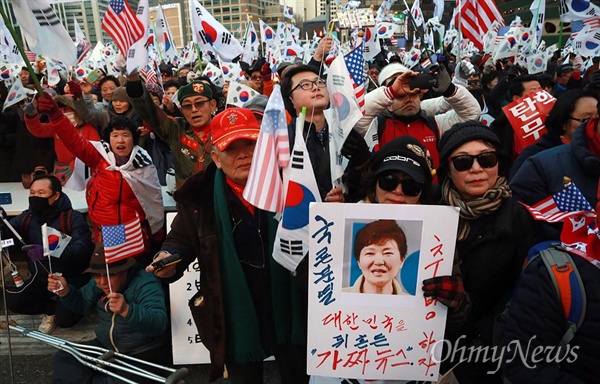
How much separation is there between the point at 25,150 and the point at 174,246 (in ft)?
15.5

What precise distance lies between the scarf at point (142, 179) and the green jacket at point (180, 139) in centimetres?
23

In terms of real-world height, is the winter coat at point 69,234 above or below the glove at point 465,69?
below

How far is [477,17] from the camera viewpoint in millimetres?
6742

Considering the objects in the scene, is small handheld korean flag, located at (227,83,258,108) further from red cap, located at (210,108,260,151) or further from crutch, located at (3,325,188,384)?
crutch, located at (3,325,188,384)

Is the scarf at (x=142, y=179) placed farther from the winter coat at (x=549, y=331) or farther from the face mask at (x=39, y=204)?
the winter coat at (x=549, y=331)

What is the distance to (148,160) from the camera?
4.06 metres

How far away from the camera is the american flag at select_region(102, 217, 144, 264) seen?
2760mm

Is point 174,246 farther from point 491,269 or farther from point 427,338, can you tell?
point 491,269

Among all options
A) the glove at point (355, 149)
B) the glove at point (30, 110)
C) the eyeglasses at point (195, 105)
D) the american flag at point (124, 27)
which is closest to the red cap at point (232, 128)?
the glove at point (355, 149)

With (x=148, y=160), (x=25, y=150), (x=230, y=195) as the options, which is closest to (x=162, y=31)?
(x=25, y=150)

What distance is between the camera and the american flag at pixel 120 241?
9.05 ft

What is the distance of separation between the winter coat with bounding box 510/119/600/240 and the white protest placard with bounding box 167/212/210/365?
237 cm

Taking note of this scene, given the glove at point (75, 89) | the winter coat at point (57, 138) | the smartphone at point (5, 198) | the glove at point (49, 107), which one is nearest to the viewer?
the glove at point (49, 107)

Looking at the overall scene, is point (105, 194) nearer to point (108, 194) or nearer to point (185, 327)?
point (108, 194)
